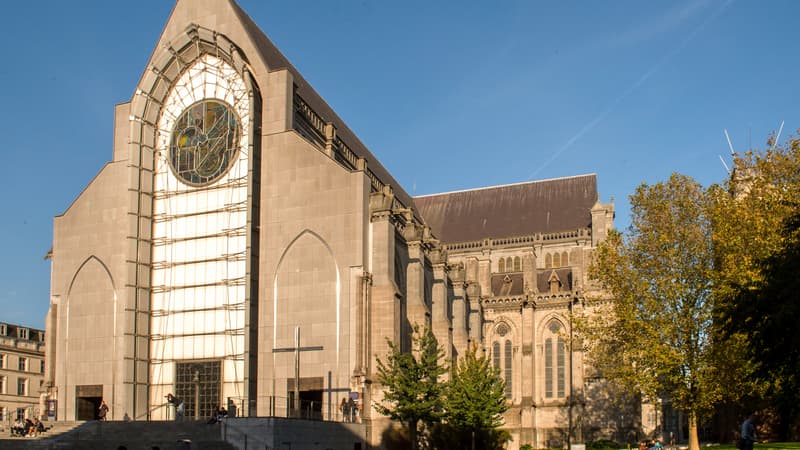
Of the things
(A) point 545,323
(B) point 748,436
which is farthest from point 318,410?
(A) point 545,323

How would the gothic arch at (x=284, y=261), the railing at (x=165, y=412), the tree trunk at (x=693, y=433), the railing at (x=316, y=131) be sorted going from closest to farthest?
the tree trunk at (x=693, y=433), the gothic arch at (x=284, y=261), the railing at (x=165, y=412), the railing at (x=316, y=131)

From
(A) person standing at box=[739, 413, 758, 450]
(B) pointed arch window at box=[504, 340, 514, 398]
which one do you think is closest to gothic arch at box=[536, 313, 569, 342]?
(B) pointed arch window at box=[504, 340, 514, 398]

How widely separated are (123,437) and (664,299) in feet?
80.7

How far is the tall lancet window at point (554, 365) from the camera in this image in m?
64.7

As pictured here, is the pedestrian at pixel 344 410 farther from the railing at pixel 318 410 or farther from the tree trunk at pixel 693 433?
the tree trunk at pixel 693 433

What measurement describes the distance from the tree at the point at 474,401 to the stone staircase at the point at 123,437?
12975mm

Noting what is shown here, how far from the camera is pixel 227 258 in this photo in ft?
152

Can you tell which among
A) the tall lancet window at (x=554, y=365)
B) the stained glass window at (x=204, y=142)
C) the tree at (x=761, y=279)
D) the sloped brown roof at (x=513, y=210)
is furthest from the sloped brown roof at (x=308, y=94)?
the tree at (x=761, y=279)

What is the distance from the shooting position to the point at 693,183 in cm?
3859

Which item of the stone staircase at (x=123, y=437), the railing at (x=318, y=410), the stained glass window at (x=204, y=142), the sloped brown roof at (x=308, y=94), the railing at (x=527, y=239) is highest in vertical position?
the sloped brown roof at (x=308, y=94)

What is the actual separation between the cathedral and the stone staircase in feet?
18.9

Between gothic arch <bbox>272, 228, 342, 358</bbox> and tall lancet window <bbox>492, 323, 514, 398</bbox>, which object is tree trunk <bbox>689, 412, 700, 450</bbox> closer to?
gothic arch <bbox>272, 228, 342, 358</bbox>

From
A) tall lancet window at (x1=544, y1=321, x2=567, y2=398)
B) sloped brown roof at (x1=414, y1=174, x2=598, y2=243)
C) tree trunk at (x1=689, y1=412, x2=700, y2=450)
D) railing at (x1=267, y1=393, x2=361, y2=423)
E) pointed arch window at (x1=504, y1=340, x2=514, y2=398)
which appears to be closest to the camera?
tree trunk at (x1=689, y1=412, x2=700, y2=450)

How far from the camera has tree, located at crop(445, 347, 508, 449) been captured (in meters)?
43.3
